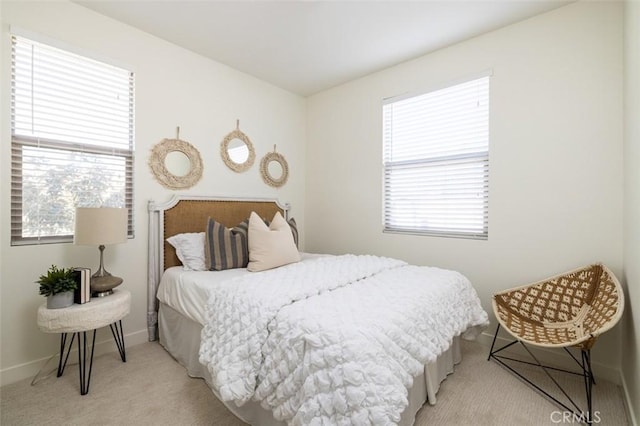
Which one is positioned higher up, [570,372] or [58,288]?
[58,288]

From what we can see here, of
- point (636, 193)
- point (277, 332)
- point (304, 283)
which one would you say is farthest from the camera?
point (304, 283)

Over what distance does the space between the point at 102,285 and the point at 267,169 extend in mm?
2068

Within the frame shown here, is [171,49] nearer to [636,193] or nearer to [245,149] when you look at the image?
[245,149]

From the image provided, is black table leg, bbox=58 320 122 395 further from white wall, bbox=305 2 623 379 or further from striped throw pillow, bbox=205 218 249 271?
white wall, bbox=305 2 623 379

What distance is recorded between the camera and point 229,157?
3252mm

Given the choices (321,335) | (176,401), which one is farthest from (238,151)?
(321,335)

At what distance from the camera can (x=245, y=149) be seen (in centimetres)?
341

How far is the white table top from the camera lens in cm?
183

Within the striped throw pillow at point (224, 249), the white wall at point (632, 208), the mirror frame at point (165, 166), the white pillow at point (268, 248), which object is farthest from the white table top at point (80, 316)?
the white wall at point (632, 208)

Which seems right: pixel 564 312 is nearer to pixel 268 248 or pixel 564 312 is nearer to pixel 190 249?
pixel 268 248

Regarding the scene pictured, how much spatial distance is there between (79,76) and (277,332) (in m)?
2.51

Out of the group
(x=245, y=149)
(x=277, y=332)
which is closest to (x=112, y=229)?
(x=277, y=332)

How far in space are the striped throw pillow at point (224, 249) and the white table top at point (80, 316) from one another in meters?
0.72

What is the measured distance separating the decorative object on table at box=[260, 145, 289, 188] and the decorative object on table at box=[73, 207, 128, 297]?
1.72 metres
